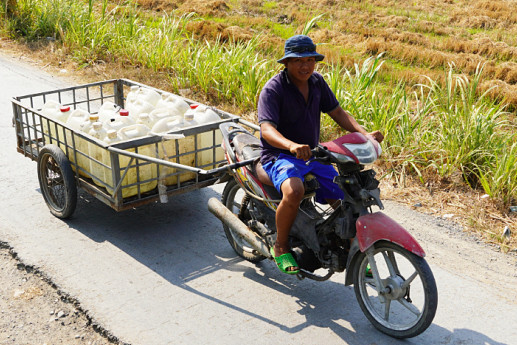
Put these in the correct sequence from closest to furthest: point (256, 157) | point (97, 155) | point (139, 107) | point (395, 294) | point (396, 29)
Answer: point (395, 294) → point (256, 157) → point (97, 155) → point (139, 107) → point (396, 29)

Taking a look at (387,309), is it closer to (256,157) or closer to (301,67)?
(256,157)

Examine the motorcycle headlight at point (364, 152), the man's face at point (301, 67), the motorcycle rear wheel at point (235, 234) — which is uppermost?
the man's face at point (301, 67)

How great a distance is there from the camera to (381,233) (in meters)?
3.45

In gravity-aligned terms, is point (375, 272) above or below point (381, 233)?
below

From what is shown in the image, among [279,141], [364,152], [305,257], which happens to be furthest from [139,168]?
[364,152]

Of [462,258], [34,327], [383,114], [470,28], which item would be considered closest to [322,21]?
[470,28]

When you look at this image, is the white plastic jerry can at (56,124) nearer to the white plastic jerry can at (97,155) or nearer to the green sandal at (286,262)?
the white plastic jerry can at (97,155)

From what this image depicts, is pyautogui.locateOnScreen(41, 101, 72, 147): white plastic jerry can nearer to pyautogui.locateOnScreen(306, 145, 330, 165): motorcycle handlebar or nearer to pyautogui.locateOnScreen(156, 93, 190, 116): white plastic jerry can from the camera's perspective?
pyautogui.locateOnScreen(156, 93, 190, 116): white plastic jerry can

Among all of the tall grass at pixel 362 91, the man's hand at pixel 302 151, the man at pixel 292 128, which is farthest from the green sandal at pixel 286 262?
the tall grass at pixel 362 91

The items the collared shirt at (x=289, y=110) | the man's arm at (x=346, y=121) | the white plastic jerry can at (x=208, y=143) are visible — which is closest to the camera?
the collared shirt at (x=289, y=110)

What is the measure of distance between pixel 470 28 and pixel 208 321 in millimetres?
15635

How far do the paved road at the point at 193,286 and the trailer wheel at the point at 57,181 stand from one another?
0.13 metres

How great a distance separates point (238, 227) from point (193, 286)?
52 centimetres

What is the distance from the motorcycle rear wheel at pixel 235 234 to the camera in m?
4.48
